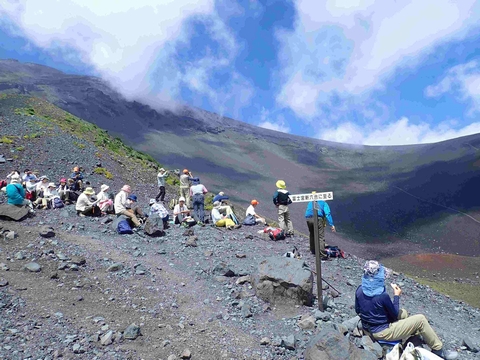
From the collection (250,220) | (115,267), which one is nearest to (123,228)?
(115,267)

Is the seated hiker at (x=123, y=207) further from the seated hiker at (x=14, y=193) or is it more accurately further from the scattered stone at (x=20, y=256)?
the scattered stone at (x=20, y=256)

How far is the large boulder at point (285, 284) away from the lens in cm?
606

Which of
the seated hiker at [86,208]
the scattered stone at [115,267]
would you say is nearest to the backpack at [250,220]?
the seated hiker at [86,208]

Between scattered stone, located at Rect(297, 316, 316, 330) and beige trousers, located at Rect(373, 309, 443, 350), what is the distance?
1018mm

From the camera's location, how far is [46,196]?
1159 centimetres

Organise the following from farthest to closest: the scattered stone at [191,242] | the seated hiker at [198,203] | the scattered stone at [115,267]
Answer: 1. the seated hiker at [198,203]
2. the scattered stone at [191,242]
3. the scattered stone at [115,267]

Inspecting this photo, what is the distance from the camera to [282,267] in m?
6.30

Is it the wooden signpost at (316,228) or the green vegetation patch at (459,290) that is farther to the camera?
the green vegetation patch at (459,290)

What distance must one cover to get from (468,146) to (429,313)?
233 ft

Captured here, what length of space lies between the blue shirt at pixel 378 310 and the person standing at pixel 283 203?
15.6 feet

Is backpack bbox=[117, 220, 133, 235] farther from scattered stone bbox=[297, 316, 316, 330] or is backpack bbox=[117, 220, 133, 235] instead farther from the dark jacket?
scattered stone bbox=[297, 316, 316, 330]

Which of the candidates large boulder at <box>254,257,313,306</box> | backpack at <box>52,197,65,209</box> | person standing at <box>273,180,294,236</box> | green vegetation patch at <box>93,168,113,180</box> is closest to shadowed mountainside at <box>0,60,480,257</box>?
green vegetation patch at <box>93,168,113,180</box>

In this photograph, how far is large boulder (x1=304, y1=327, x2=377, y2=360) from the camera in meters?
4.18

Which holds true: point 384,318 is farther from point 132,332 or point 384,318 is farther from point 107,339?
point 107,339
